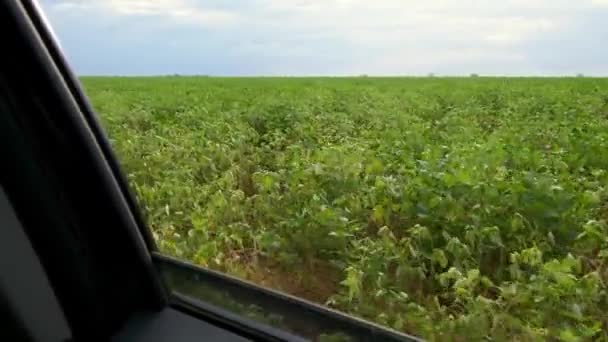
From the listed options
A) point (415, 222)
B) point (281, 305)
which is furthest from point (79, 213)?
point (415, 222)

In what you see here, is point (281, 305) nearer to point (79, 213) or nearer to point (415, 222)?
point (79, 213)

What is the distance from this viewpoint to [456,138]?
3799 millimetres

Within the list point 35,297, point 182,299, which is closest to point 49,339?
point 35,297

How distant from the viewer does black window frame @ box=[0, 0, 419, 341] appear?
1.06 meters

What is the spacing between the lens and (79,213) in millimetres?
1149

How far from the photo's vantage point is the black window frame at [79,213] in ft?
3.47

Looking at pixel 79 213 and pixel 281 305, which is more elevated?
pixel 79 213

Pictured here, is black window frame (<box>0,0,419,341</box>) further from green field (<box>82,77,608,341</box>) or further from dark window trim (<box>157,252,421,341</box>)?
green field (<box>82,77,608,341</box>)

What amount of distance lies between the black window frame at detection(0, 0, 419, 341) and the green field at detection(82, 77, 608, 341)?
184mm

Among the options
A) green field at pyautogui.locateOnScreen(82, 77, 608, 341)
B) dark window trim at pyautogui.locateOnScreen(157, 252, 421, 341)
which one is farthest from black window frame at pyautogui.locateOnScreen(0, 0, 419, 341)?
→ green field at pyautogui.locateOnScreen(82, 77, 608, 341)

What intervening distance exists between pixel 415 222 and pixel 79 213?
1529 mm

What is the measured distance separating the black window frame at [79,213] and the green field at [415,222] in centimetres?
18

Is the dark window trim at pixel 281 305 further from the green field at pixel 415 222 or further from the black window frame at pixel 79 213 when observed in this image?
the green field at pixel 415 222

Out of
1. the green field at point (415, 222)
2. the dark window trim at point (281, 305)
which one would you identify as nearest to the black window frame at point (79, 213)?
the dark window trim at point (281, 305)
